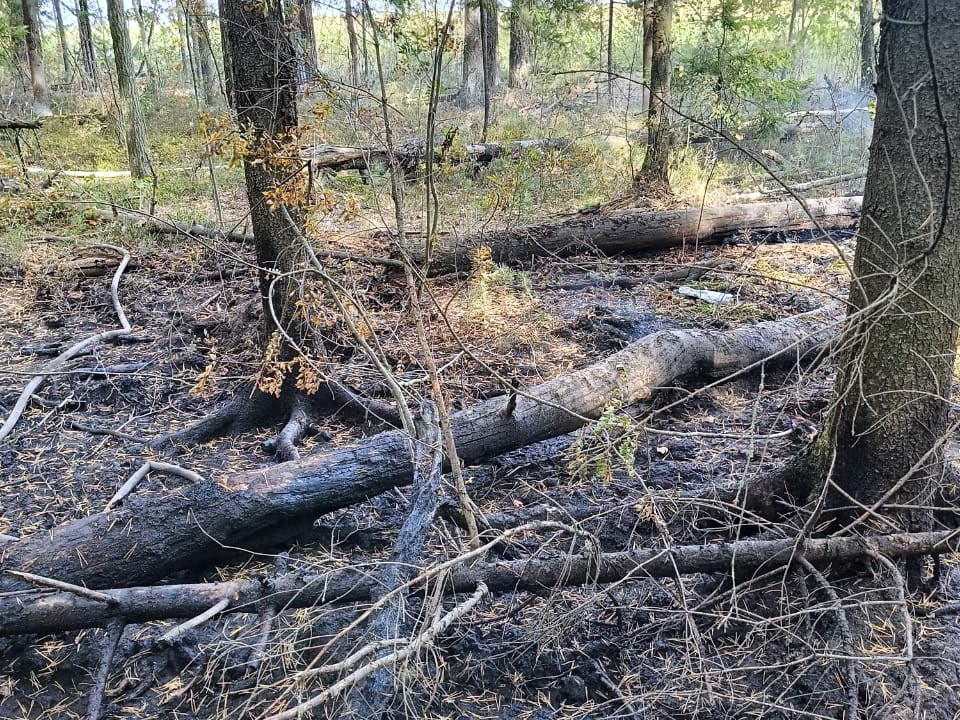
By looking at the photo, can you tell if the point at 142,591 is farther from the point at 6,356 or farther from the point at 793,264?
the point at 793,264

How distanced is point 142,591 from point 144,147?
31.0 ft

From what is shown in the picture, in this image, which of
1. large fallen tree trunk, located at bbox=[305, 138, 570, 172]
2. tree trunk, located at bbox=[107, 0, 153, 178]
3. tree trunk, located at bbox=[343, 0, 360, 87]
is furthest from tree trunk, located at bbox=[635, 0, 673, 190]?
tree trunk, located at bbox=[107, 0, 153, 178]

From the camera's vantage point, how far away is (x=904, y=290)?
2764mm

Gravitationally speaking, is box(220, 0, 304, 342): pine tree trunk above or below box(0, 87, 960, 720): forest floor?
above

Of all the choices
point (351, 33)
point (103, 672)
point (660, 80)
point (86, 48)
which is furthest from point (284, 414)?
point (86, 48)

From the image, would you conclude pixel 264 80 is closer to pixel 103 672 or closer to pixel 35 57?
pixel 103 672

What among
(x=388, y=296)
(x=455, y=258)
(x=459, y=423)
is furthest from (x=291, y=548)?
(x=455, y=258)

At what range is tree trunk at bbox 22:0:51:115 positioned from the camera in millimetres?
14164

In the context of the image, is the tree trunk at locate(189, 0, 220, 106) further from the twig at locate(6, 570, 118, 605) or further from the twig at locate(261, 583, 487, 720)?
the twig at locate(261, 583, 487, 720)

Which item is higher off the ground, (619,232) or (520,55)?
(520,55)

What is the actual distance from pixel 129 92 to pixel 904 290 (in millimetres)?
10994

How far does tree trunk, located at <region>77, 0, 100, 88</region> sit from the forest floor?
13.7 m

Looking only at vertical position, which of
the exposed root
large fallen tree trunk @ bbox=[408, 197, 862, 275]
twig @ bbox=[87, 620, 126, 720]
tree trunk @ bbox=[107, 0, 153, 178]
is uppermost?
tree trunk @ bbox=[107, 0, 153, 178]

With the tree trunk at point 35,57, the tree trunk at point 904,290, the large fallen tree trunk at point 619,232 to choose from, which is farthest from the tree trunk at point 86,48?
the tree trunk at point 904,290
